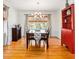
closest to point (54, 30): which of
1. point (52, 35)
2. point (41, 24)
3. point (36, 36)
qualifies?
point (52, 35)

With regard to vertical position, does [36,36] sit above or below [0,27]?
below

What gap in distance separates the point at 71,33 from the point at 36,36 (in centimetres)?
191

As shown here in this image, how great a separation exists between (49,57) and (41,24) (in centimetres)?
760

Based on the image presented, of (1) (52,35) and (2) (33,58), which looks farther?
(1) (52,35)

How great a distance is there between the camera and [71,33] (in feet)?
18.0

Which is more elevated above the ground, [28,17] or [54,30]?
[28,17]

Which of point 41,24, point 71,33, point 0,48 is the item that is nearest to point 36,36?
point 71,33
